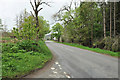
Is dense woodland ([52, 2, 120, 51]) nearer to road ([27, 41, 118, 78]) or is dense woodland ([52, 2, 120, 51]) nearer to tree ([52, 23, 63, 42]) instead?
road ([27, 41, 118, 78])

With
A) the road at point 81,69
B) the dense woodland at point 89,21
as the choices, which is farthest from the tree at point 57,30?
the road at point 81,69

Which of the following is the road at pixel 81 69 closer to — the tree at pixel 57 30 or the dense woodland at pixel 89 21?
the dense woodland at pixel 89 21

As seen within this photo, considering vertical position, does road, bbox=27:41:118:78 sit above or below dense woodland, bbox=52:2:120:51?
below

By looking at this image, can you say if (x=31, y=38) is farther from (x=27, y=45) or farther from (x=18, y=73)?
(x=18, y=73)

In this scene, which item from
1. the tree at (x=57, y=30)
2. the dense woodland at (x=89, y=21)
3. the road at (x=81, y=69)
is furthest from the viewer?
the tree at (x=57, y=30)

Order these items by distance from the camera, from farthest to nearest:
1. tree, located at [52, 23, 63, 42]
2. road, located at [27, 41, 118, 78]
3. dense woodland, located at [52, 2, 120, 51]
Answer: tree, located at [52, 23, 63, 42] < dense woodland, located at [52, 2, 120, 51] < road, located at [27, 41, 118, 78]

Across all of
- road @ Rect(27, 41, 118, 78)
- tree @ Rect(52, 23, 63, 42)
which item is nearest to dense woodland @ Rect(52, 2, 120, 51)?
road @ Rect(27, 41, 118, 78)

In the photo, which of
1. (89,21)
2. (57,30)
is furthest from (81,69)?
(57,30)

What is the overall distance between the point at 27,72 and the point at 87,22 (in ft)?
56.7

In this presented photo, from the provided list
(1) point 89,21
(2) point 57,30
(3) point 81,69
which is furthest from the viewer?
(2) point 57,30

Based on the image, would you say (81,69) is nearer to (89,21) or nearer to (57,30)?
(89,21)

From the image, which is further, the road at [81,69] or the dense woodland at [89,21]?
the dense woodland at [89,21]

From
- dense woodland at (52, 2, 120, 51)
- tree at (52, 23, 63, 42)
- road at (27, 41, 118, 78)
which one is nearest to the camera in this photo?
road at (27, 41, 118, 78)

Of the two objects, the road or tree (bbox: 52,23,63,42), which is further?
tree (bbox: 52,23,63,42)
